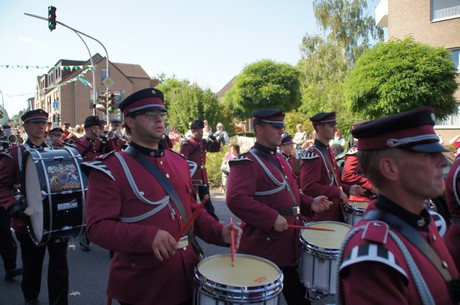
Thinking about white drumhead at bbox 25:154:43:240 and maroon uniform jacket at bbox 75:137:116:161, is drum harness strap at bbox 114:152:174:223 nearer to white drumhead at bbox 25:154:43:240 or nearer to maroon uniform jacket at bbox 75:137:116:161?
white drumhead at bbox 25:154:43:240

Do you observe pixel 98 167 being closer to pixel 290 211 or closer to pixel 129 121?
pixel 129 121

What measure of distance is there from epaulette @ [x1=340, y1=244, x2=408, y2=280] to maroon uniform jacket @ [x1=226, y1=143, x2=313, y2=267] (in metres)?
2.00

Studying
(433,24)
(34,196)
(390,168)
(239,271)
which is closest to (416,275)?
(390,168)

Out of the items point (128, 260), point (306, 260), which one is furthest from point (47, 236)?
point (306, 260)

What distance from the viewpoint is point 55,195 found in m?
3.78

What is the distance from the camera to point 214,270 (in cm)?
254

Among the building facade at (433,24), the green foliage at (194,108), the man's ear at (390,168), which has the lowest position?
the man's ear at (390,168)

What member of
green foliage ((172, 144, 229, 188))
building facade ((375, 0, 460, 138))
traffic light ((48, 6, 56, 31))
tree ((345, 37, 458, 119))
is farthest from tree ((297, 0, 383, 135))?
traffic light ((48, 6, 56, 31))

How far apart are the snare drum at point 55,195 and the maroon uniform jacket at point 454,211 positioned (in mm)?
3321

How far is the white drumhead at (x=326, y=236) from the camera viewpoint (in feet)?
10.9

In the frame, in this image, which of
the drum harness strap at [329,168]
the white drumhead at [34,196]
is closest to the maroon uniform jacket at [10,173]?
the white drumhead at [34,196]

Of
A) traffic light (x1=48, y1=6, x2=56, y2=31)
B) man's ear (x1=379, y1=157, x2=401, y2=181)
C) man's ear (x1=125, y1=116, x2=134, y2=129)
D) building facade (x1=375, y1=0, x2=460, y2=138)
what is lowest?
man's ear (x1=379, y1=157, x2=401, y2=181)

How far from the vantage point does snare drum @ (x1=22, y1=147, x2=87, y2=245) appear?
12.2ft

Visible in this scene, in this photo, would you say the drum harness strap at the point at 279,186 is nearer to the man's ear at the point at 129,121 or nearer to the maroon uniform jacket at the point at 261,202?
the maroon uniform jacket at the point at 261,202
